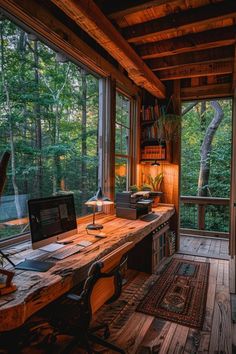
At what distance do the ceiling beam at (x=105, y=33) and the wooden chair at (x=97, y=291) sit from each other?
1.81 m

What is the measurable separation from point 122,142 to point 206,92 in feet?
5.52

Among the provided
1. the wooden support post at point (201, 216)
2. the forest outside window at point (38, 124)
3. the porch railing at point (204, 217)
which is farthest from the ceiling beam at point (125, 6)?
the wooden support post at point (201, 216)

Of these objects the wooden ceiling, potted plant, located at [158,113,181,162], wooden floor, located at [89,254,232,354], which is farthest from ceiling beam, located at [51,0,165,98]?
wooden floor, located at [89,254,232,354]

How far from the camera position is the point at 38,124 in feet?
7.07

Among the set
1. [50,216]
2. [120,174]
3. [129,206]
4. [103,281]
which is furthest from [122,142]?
[103,281]

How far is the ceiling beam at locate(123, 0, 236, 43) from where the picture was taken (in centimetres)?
224

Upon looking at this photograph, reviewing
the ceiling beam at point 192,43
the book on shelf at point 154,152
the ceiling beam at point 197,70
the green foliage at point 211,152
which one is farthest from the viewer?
the green foliage at point 211,152

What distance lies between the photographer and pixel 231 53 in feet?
10.1

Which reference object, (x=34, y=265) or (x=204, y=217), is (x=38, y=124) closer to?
(x=34, y=265)

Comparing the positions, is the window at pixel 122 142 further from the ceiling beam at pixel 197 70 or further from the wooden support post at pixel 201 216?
the wooden support post at pixel 201 216

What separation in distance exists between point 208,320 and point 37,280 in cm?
179

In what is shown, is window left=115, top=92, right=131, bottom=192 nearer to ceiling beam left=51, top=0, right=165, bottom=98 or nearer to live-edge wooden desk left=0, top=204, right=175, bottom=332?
ceiling beam left=51, top=0, right=165, bottom=98

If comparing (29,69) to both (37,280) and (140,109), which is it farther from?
(140,109)

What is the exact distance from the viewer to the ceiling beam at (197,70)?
3542 mm
